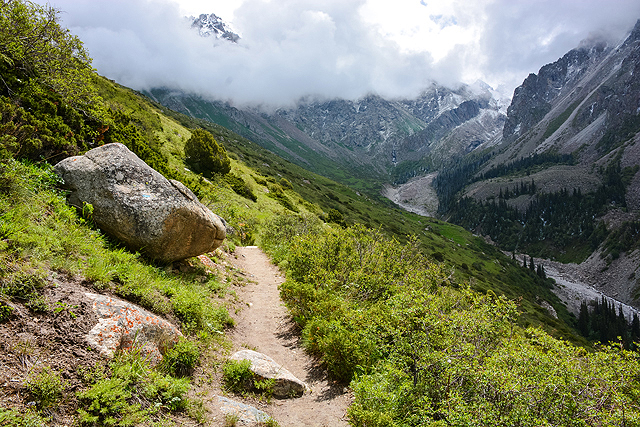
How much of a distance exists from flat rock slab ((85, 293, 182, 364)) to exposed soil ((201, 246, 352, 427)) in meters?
1.56

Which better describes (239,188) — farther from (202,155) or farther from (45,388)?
(45,388)

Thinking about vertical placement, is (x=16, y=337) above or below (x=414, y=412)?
below

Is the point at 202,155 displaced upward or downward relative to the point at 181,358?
upward

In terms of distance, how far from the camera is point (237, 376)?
7.66 m

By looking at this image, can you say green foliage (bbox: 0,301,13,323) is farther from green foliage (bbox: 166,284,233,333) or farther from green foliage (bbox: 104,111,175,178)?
green foliage (bbox: 104,111,175,178)

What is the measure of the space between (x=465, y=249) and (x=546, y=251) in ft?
248

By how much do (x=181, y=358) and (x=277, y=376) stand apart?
2612 millimetres

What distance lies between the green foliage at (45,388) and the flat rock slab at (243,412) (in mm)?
3131

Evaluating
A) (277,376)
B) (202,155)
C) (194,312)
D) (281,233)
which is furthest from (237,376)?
(202,155)

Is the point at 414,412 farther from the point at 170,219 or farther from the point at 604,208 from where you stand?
the point at 604,208

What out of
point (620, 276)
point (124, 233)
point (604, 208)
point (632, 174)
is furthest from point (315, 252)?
point (632, 174)

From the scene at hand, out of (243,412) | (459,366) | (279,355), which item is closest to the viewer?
(459,366)

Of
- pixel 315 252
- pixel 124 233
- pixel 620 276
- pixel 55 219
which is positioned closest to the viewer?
pixel 55 219

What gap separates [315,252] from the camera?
15016 millimetres
